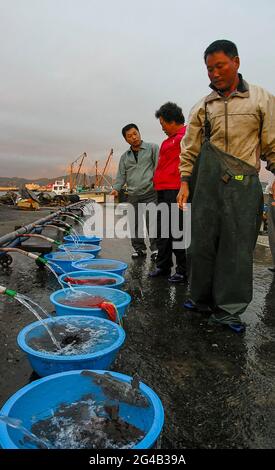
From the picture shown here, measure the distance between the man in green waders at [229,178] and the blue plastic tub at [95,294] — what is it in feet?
2.89

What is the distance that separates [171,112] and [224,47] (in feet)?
6.31

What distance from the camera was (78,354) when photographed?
7.54ft

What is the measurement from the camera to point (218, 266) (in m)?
3.36

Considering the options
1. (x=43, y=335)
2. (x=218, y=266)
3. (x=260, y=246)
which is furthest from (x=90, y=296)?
(x=260, y=246)

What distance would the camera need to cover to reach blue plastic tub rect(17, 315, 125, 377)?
1.93 metres

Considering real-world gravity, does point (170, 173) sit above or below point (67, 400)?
above

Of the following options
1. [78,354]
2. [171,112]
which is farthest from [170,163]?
[78,354]

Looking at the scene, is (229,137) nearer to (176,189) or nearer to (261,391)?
(176,189)

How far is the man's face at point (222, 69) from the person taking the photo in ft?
10.1

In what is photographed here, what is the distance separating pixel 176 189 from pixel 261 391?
334cm

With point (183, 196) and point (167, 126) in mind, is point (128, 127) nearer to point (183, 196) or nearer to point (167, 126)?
point (167, 126)

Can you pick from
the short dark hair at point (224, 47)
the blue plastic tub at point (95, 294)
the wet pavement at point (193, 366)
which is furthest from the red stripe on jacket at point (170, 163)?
the blue plastic tub at point (95, 294)

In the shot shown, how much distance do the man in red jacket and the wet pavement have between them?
0.80 metres

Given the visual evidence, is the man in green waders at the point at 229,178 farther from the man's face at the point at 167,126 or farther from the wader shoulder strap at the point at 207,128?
the man's face at the point at 167,126
